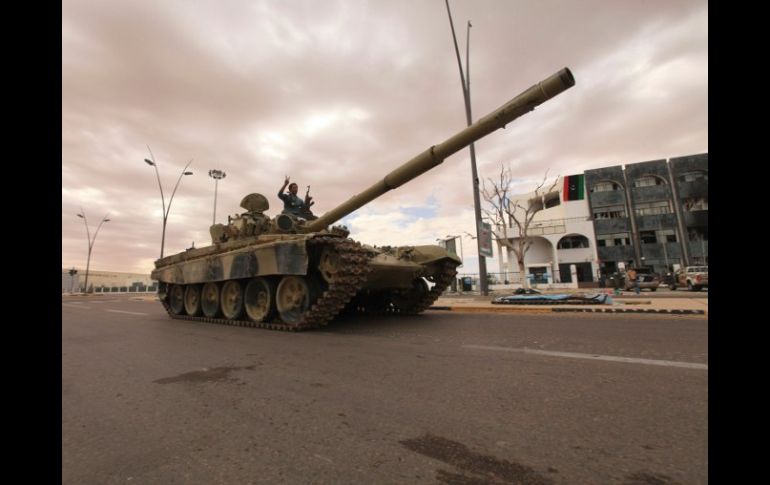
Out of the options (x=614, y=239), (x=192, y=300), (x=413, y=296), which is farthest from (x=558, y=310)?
(x=614, y=239)

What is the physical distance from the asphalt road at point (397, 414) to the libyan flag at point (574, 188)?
34.4 meters

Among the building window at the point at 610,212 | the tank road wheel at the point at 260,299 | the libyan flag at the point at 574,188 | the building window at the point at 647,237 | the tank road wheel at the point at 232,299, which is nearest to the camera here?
the tank road wheel at the point at 260,299

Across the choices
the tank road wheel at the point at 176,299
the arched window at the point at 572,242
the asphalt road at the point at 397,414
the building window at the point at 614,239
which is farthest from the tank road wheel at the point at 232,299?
the building window at the point at 614,239

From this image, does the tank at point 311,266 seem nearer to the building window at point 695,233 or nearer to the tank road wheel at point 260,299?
the tank road wheel at point 260,299

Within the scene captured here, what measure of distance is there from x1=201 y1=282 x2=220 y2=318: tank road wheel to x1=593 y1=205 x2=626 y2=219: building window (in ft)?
115

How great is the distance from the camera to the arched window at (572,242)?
1352 inches

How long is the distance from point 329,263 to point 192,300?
5.94 meters

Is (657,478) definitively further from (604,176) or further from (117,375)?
(604,176)

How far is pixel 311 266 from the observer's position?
24.3 ft

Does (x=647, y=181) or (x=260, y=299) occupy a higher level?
(x=647, y=181)

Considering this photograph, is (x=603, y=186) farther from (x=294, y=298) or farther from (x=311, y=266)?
(x=294, y=298)

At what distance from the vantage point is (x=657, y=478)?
163 cm

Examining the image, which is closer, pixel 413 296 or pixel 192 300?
pixel 413 296
